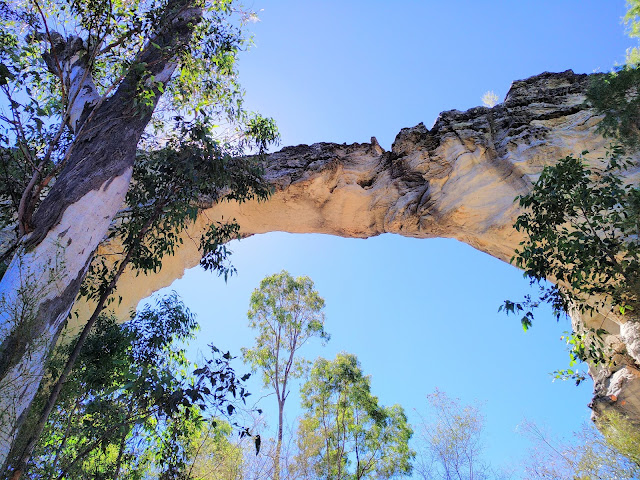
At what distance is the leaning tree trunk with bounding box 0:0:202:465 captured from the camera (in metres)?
3.80

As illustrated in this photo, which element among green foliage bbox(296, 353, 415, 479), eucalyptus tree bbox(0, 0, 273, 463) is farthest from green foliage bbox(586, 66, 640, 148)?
green foliage bbox(296, 353, 415, 479)

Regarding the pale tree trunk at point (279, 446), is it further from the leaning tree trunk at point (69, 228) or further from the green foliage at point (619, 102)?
the green foliage at point (619, 102)

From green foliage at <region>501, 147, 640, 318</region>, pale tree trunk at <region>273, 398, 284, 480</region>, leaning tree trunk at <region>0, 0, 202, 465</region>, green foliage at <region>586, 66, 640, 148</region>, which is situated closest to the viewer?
leaning tree trunk at <region>0, 0, 202, 465</region>

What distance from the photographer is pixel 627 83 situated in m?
6.40

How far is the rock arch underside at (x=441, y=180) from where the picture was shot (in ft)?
Result: 25.8

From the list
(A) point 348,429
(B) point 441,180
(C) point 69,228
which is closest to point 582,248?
(B) point 441,180

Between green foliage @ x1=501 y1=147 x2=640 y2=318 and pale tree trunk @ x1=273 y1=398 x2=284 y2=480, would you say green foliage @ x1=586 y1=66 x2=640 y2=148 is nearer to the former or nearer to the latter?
green foliage @ x1=501 y1=147 x2=640 y2=318

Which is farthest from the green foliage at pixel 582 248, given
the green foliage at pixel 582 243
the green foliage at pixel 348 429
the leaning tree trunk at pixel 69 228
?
the green foliage at pixel 348 429

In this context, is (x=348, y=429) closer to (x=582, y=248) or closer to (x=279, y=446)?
(x=279, y=446)

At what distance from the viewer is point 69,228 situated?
464 centimetres

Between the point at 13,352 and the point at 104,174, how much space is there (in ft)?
6.70

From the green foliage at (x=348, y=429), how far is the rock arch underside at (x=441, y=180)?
403 cm

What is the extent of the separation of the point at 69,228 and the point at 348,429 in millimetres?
8636

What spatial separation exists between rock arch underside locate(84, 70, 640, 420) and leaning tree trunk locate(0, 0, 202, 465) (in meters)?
2.77
